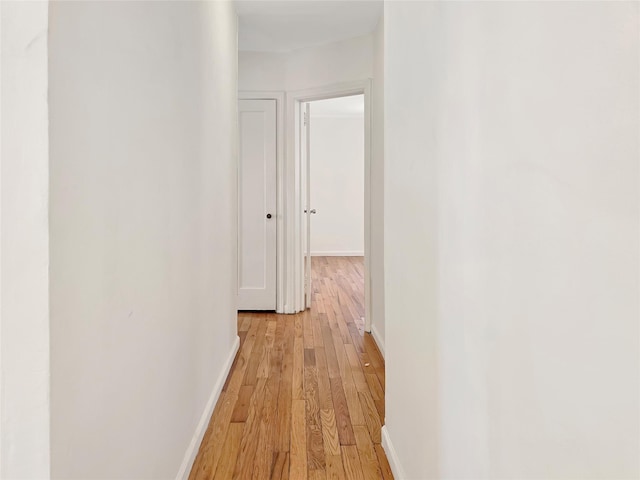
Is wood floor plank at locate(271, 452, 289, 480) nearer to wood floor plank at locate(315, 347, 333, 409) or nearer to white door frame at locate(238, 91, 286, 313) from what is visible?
wood floor plank at locate(315, 347, 333, 409)

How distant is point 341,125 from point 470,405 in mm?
7749

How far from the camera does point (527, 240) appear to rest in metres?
0.69

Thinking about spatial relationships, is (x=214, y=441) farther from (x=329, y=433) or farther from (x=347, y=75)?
(x=347, y=75)

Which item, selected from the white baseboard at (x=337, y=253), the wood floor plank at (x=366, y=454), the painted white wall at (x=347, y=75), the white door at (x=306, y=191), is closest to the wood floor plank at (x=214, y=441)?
the wood floor plank at (x=366, y=454)

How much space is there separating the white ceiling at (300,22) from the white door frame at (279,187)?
0.40 m

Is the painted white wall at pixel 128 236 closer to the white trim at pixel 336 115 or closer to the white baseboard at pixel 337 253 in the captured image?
the white trim at pixel 336 115

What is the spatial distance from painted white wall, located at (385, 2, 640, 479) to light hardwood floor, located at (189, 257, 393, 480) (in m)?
0.57

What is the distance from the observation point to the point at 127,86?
1.06 metres

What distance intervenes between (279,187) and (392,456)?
2.84 metres

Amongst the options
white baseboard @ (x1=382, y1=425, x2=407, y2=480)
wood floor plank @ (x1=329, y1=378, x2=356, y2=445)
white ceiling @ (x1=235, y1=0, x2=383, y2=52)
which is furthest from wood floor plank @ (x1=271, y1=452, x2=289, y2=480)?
white ceiling @ (x1=235, y1=0, x2=383, y2=52)

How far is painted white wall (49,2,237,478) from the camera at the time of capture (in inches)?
30.1

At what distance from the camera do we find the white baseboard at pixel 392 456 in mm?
1563

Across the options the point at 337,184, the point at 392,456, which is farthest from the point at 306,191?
the point at 337,184

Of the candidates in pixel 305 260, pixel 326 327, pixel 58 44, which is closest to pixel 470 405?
A: pixel 58 44
